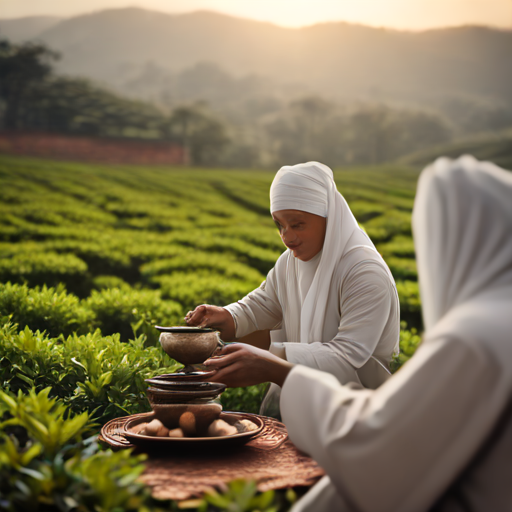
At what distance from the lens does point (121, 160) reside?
22906mm

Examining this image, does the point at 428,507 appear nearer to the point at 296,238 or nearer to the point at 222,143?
the point at 296,238

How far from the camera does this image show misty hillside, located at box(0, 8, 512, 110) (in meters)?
42.3

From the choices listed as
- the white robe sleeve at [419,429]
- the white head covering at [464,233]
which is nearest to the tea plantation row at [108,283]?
the white robe sleeve at [419,429]

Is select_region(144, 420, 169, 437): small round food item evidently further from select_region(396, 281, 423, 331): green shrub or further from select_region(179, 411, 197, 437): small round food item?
select_region(396, 281, 423, 331): green shrub

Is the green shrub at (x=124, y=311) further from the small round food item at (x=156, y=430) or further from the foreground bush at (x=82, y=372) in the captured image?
the small round food item at (x=156, y=430)

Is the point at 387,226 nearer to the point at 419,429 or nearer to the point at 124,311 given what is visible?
the point at 124,311

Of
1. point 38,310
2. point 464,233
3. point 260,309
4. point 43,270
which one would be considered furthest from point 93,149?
point 464,233

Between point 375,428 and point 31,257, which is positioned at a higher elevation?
point 375,428

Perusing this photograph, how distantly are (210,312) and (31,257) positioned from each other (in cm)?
515

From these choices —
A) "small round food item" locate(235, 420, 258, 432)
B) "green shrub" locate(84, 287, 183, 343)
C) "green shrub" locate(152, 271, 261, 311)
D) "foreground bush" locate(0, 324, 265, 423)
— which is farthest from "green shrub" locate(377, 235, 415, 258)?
"small round food item" locate(235, 420, 258, 432)

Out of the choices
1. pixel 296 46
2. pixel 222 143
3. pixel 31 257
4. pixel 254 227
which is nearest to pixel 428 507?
pixel 31 257

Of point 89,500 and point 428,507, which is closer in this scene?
point 428,507

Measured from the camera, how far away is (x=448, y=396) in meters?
1.47

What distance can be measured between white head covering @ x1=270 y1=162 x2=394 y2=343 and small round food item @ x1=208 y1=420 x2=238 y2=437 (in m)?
0.94
